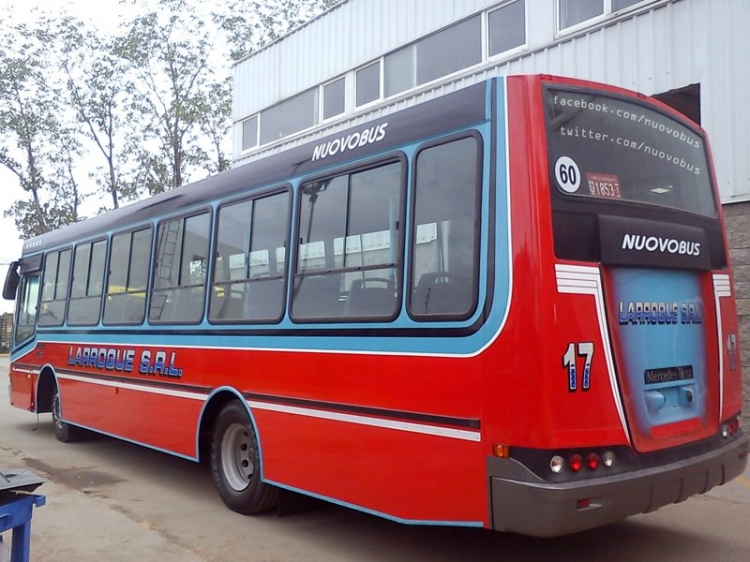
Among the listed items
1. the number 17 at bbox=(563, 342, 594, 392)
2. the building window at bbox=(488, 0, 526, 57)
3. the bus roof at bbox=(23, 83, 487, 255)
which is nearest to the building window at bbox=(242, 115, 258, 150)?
the building window at bbox=(488, 0, 526, 57)

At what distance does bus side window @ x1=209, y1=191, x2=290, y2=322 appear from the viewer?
577cm

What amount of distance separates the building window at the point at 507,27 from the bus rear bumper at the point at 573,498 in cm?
793

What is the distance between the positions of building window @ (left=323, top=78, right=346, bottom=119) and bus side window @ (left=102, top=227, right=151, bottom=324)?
6.79 meters

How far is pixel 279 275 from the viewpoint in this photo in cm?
571

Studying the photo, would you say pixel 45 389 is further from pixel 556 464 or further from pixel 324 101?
pixel 556 464

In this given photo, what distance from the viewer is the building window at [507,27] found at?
1067 centimetres

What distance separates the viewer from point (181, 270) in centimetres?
711

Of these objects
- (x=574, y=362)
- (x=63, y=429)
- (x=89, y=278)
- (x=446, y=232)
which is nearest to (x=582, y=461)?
(x=574, y=362)

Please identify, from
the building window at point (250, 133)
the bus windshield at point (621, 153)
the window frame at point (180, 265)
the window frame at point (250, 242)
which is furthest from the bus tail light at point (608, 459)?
the building window at point (250, 133)

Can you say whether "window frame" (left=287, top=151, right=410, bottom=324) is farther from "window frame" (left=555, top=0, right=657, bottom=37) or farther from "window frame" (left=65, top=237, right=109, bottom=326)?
"window frame" (left=555, top=0, right=657, bottom=37)

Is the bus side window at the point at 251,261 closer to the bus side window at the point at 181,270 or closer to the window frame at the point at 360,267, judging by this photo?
the window frame at the point at 360,267

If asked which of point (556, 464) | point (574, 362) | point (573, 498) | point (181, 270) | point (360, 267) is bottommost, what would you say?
point (573, 498)

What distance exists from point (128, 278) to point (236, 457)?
9.19 feet

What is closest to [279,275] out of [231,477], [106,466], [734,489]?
[231,477]
